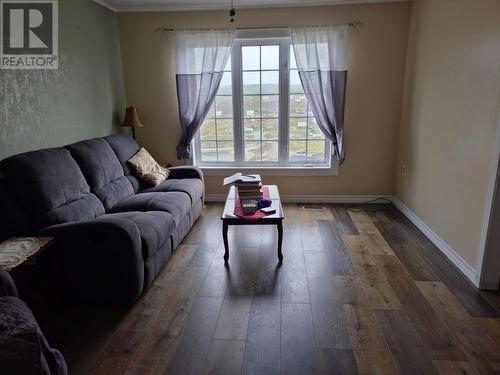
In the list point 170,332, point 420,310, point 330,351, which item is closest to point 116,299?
point 170,332

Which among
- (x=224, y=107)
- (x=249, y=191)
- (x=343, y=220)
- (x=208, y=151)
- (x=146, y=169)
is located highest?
(x=224, y=107)

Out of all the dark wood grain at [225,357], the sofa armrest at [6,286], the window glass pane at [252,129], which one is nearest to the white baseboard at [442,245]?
the dark wood grain at [225,357]

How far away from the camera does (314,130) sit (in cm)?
441

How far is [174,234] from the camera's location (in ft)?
10.0

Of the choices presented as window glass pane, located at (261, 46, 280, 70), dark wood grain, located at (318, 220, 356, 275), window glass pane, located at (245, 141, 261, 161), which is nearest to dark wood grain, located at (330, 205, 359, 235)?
dark wood grain, located at (318, 220, 356, 275)

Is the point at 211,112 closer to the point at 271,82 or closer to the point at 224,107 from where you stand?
the point at 224,107

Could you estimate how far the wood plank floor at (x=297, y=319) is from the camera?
1.82 meters

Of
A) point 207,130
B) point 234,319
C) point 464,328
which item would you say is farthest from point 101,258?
point 207,130

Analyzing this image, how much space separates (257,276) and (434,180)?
1965 mm

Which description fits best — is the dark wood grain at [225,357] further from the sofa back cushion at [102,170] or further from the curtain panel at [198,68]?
the curtain panel at [198,68]

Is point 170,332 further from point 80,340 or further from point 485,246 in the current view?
point 485,246

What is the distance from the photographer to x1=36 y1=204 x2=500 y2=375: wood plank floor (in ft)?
5.98

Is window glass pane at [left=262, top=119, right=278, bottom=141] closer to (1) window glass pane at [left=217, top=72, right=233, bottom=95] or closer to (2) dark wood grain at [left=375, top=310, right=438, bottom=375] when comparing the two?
(1) window glass pane at [left=217, top=72, right=233, bottom=95]

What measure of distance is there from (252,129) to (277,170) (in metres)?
0.63
